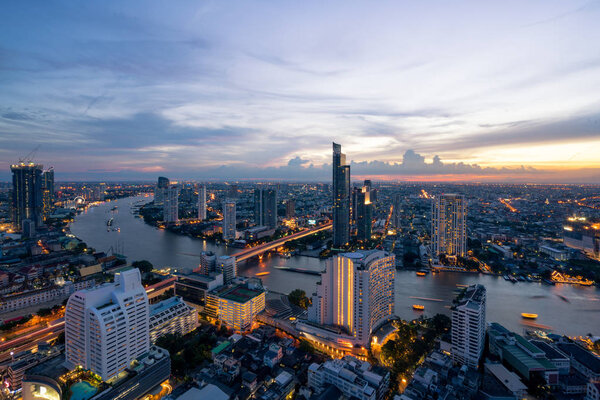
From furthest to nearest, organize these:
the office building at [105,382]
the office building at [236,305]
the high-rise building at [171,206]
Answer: the high-rise building at [171,206] → the office building at [236,305] → the office building at [105,382]

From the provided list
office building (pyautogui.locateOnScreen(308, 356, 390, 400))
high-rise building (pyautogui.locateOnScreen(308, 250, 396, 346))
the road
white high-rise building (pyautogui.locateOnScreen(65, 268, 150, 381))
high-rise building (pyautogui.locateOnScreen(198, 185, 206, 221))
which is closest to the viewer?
white high-rise building (pyautogui.locateOnScreen(65, 268, 150, 381))

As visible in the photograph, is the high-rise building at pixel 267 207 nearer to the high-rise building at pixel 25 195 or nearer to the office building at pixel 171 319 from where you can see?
the office building at pixel 171 319

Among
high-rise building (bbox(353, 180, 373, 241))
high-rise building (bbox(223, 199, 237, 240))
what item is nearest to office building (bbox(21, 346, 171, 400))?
high-rise building (bbox(223, 199, 237, 240))

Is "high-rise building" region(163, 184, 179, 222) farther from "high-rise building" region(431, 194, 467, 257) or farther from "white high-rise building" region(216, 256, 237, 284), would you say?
"high-rise building" region(431, 194, 467, 257)

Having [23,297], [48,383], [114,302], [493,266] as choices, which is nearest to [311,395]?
[114,302]

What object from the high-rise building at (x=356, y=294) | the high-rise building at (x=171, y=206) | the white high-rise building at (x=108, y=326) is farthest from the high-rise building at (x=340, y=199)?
the high-rise building at (x=171, y=206)

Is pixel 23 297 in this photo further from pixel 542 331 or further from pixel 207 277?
pixel 542 331

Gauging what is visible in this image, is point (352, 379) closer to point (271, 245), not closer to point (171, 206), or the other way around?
point (271, 245)
